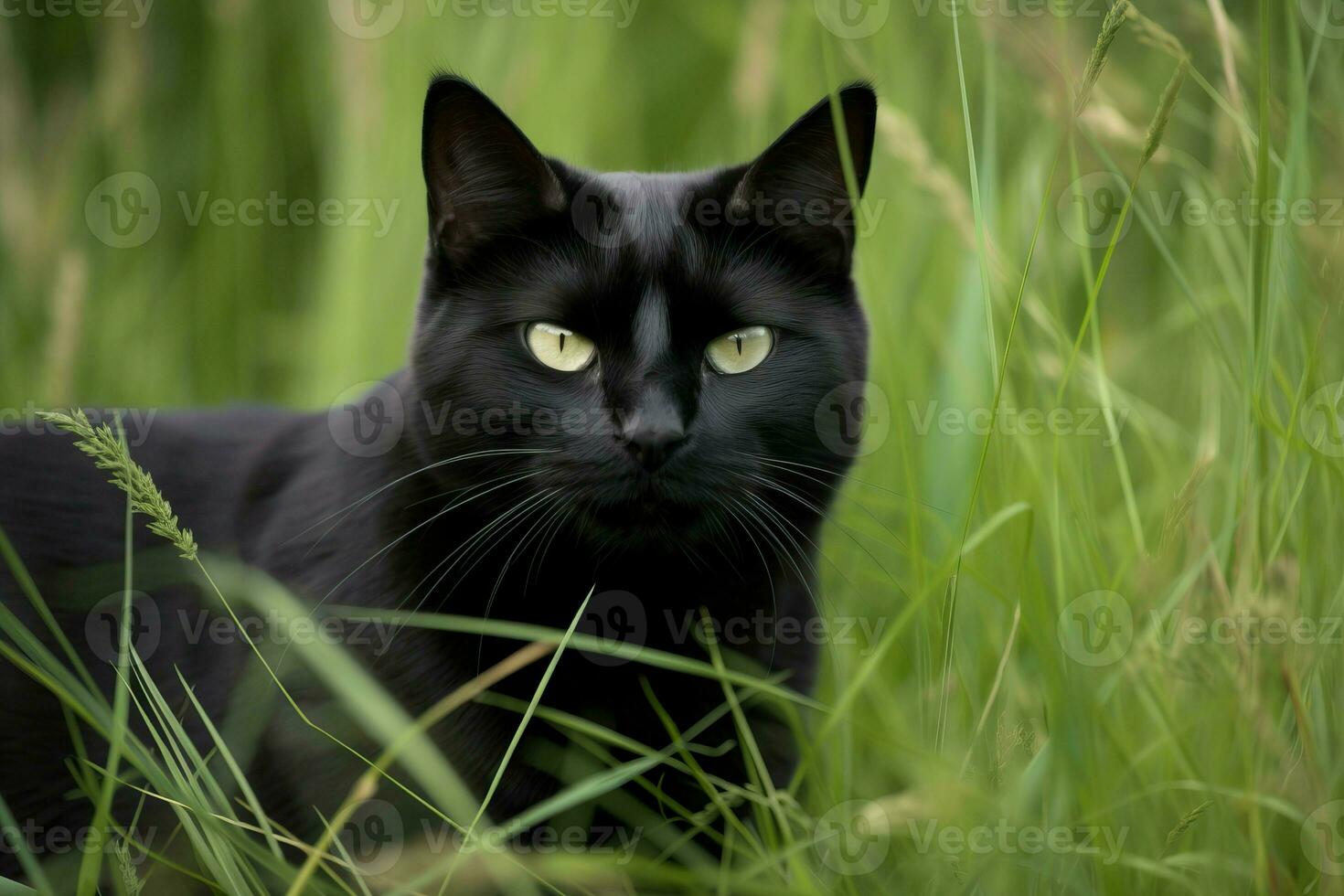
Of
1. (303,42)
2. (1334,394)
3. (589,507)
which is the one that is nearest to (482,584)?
(589,507)

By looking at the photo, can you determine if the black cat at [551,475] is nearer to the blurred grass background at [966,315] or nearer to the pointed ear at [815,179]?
the pointed ear at [815,179]

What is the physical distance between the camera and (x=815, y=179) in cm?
142

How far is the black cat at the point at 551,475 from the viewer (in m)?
1.30

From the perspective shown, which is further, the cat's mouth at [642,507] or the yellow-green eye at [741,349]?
the yellow-green eye at [741,349]

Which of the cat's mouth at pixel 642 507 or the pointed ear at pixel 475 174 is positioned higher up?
the pointed ear at pixel 475 174

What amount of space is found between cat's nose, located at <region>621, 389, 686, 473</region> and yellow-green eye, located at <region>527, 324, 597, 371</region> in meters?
0.14

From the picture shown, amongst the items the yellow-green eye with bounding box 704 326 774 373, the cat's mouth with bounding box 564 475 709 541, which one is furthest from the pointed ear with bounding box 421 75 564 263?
the cat's mouth with bounding box 564 475 709 541

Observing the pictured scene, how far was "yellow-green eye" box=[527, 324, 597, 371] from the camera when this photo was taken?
1.33 metres

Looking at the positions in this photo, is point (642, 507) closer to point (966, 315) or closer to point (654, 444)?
point (654, 444)

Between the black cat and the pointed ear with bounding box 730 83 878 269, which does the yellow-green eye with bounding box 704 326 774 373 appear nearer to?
the black cat

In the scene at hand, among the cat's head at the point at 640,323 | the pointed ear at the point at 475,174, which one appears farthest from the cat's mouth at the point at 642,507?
the pointed ear at the point at 475,174

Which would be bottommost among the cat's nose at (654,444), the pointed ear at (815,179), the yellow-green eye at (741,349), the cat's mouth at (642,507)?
the cat's mouth at (642,507)

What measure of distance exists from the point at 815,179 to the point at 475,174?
1.41ft

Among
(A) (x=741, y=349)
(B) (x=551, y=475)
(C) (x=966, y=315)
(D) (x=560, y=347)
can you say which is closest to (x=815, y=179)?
(A) (x=741, y=349)
